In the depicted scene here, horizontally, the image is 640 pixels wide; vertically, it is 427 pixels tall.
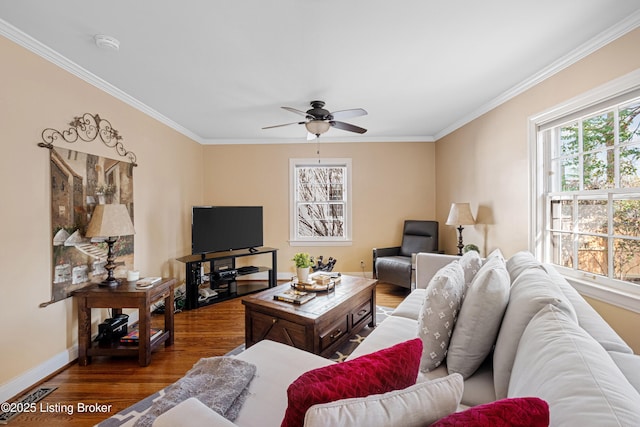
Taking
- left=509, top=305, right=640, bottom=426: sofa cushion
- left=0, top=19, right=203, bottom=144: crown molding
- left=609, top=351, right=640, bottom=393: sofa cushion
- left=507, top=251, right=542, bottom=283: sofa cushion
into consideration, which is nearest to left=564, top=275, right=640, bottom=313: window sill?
left=507, top=251, right=542, bottom=283: sofa cushion

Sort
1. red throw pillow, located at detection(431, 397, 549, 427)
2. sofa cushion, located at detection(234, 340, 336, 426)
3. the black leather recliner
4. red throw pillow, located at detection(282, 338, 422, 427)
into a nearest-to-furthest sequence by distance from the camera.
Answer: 1. red throw pillow, located at detection(431, 397, 549, 427)
2. red throw pillow, located at detection(282, 338, 422, 427)
3. sofa cushion, located at detection(234, 340, 336, 426)
4. the black leather recliner

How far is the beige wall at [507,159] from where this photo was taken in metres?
1.95

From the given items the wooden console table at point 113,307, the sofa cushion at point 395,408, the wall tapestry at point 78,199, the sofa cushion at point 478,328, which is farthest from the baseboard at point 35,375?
the sofa cushion at point 478,328

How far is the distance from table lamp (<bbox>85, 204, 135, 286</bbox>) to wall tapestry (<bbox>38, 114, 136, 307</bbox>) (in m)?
0.15

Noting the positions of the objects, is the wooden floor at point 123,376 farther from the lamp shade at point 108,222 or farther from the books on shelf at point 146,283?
the lamp shade at point 108,222

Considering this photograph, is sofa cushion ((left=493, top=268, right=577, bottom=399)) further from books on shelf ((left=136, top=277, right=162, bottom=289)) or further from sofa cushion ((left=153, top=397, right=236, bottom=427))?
books on shelf ((left=136, top=277, right=162, bottom=289))

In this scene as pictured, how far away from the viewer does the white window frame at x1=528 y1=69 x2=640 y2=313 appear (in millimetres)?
1882

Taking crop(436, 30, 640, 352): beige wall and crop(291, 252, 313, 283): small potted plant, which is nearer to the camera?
crop(436, 30, 640, 352): beige wall

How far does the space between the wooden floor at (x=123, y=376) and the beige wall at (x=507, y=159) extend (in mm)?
3087

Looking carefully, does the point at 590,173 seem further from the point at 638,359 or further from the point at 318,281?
the point at 318,281

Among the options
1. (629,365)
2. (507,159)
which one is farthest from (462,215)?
(629,365)

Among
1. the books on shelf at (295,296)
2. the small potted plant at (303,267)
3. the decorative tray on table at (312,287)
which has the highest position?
the small potted plant at (303,267)

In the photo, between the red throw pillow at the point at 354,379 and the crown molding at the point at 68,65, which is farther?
the crown molding at the point at 68,65

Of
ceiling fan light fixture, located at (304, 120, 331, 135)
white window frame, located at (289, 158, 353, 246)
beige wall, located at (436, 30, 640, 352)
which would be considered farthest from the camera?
white window frame, located at (289, 158, 353, 246)
